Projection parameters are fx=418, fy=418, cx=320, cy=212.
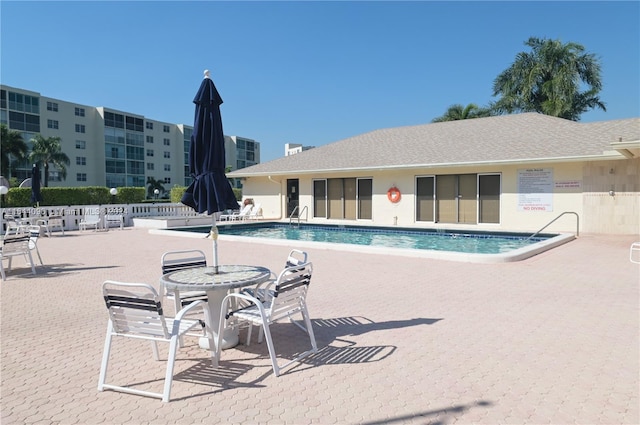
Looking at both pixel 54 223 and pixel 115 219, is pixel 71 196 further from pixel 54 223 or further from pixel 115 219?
pixel 54 223

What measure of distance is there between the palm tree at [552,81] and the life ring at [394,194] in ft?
59.8

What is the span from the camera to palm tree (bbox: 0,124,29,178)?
46938 mm

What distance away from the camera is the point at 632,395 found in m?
3.48

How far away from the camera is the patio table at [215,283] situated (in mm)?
4250

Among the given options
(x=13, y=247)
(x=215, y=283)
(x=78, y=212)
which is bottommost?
(x=13, y=247)

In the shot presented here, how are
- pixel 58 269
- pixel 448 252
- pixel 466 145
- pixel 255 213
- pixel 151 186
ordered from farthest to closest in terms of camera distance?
pixel 151 186 < pixel 255 213 < pixel 466 145 < pixel 448 252 < pixel 58 269

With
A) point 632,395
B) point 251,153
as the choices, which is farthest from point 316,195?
point 251,153

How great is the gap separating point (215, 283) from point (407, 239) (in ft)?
44.4

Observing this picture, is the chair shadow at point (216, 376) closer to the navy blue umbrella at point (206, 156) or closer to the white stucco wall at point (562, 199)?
the navy blue umbrella at point (206, 156)

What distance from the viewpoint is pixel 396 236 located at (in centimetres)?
1800

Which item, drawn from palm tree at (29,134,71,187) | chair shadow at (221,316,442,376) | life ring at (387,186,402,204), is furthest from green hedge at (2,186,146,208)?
palm tree at (29,134,71,187)

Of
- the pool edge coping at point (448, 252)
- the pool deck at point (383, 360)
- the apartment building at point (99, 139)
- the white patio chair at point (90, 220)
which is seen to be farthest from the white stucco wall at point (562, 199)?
the apartment building at point (99, 139)

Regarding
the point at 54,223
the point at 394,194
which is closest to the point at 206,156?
the point at 394,194

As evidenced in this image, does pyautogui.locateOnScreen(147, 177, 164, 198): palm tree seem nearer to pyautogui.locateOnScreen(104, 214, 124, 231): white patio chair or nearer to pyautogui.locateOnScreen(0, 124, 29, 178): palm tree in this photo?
pyautogui.locateOnScreen(0, 124, 29, 178): palm tree
